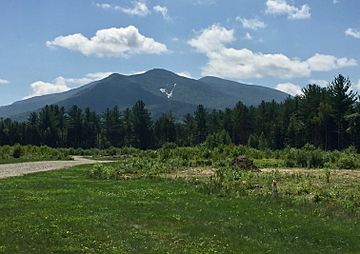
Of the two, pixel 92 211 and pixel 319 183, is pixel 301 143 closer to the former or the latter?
pixel 319 183

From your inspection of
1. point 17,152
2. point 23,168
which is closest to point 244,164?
point 23,168

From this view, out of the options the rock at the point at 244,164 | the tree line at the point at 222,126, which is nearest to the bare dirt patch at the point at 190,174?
the rock at the point at 244,164

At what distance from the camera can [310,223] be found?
61.7 ft

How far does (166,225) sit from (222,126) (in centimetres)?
13498

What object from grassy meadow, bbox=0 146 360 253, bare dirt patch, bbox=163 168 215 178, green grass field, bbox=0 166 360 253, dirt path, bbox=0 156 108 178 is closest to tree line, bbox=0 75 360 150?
dirt path, bbox=0 156 108 178

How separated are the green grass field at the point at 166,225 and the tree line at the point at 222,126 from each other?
8724 cm

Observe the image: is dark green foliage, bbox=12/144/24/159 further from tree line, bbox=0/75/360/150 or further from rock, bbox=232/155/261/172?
rock, bbox=232/155/261/172

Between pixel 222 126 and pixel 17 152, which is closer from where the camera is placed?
pixel 17 152

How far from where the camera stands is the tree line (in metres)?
108

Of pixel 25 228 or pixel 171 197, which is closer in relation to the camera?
pixel 25 228

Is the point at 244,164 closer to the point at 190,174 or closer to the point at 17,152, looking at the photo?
the point at 190,174

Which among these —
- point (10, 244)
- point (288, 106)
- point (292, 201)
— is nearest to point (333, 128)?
point (288, 106)

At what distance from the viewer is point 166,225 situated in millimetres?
18297

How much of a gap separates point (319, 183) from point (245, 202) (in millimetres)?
12199
